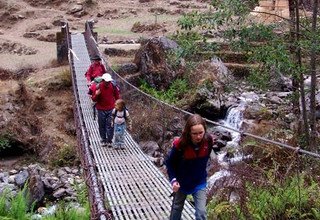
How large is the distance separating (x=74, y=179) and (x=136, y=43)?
847 cm

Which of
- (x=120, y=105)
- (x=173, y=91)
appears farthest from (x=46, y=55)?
(x=120, y=105)

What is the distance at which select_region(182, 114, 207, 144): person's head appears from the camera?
3.20 metres

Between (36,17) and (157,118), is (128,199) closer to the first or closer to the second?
(157,118)

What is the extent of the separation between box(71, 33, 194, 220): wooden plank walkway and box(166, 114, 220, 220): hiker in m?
0.62

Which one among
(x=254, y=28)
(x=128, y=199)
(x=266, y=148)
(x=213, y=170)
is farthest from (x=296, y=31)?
(x=128, y=199)

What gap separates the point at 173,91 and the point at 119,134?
5795 mm

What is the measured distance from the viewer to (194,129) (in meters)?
3.21

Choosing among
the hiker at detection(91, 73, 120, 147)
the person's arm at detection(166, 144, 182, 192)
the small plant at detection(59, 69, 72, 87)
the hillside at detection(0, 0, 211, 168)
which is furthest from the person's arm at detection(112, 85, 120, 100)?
the small plant at detection(59, 69, 72, 87)

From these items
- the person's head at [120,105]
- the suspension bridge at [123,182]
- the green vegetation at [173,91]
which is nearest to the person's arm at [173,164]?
the suspension bridge at [123,182]

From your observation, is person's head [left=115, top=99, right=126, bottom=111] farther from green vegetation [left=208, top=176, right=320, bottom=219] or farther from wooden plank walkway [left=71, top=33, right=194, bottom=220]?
green vegetation [left=208, top=176, right=320, bottom=219]

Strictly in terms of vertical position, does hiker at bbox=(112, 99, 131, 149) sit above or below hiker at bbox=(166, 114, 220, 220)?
below

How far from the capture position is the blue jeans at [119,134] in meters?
6.05

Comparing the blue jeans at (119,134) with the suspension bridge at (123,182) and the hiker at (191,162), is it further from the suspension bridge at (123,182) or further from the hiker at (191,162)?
the hiker at (191,162)

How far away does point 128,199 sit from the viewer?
477 centimetres
